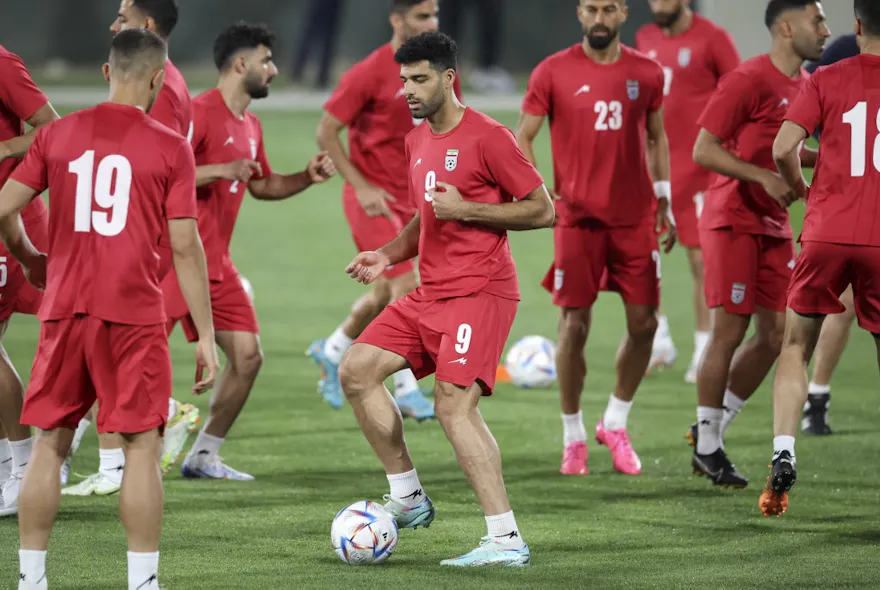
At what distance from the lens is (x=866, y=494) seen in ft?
24.2

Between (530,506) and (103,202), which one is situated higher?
(103,202)

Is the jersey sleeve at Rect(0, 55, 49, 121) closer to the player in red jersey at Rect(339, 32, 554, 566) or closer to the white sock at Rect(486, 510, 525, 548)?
the player in red jersey at Rect(339, 32, 554, 566)

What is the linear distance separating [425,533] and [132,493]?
1837 mm

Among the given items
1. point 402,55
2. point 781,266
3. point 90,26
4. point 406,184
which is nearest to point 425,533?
point 402,55

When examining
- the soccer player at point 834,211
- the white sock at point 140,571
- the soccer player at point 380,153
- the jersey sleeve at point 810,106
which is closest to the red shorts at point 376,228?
the soccer player at point 380,153

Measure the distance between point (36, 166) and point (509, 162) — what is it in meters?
1.98

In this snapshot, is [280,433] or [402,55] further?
[280,433]

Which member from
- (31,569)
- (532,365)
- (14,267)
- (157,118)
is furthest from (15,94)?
(532,365)

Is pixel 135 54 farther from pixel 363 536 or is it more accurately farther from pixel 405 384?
pixel 405 384

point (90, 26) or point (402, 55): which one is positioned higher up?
point (90, 26)

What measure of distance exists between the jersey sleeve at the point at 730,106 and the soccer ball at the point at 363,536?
2944 millimetres

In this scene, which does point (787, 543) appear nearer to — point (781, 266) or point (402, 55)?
point (781, 266)

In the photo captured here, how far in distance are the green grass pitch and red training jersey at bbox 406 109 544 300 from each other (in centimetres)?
117

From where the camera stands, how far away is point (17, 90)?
6562 mm
